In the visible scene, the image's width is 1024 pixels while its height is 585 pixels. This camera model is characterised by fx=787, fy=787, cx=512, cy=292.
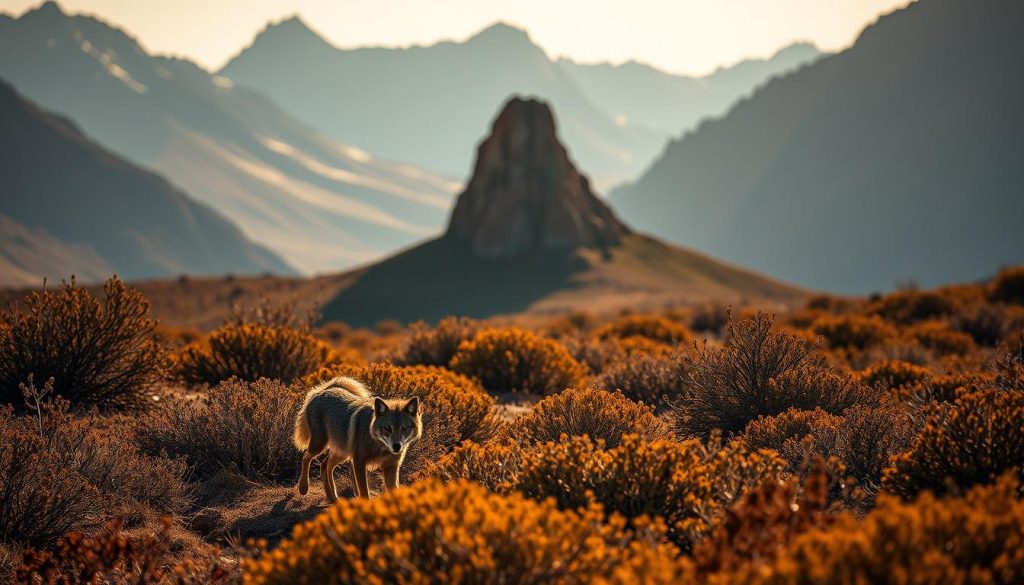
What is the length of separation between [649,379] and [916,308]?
14225mm

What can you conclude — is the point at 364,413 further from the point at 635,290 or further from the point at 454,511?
the point at 635,290

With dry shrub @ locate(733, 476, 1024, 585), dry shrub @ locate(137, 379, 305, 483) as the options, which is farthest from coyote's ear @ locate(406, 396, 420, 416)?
dry shrub @ locate(733, 476, 1024, 585)

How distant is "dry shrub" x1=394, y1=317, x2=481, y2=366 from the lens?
12.2 metres

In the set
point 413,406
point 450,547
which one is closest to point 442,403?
point 413,406

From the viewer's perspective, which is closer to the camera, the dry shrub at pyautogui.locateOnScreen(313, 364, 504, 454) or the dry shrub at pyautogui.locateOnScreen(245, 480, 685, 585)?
the dry shrub at pyautogui.locateOnScreen(245, 480, 685, 585)

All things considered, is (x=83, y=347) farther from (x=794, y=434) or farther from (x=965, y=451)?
(x=965, y=451)

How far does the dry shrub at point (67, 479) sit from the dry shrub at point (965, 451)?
17.8 feet

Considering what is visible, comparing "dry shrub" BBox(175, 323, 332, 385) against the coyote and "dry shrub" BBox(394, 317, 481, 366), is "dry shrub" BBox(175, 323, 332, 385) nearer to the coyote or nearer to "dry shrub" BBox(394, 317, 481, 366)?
"dry shrub" BBox(394, 317, 481, 366)

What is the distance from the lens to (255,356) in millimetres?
9883

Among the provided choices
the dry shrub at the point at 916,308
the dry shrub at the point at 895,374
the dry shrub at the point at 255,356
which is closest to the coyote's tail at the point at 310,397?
the dry shrub at the point at 255,356

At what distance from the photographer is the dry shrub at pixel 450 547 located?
3412 mm

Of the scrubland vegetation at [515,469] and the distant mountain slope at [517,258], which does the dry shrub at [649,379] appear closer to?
the scrubland vegetation at [515,469]

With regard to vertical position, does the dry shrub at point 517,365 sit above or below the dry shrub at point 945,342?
below

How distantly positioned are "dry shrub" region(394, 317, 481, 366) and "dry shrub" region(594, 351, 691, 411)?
287cm
